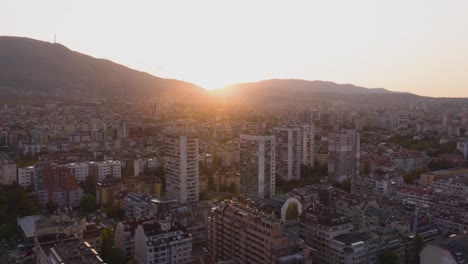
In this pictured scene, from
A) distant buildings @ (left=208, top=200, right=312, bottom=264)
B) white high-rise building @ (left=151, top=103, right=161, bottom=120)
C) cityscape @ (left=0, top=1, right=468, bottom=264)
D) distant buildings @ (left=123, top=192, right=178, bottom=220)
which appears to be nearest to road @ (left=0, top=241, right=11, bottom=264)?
cityscape @ (left=0, top=1, right=468, bottom=264)

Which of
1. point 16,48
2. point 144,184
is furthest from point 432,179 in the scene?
point 16,48

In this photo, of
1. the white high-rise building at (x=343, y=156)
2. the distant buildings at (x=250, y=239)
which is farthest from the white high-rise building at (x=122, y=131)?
the distant buildings at (x=250, y=239)

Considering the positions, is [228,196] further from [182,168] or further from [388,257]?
[388,257]

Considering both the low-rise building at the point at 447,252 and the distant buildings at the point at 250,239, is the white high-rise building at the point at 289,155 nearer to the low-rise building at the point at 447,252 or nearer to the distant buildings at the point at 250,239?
the distant buildings at the point at 250,239

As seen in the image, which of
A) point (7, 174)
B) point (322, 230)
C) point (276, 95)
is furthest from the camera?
point (276, 95)

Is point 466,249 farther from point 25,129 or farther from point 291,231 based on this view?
point 25,129

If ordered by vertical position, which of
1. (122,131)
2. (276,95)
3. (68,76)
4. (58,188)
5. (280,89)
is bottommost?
(58,188)

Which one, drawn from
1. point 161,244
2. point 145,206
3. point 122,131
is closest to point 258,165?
point 145,206
